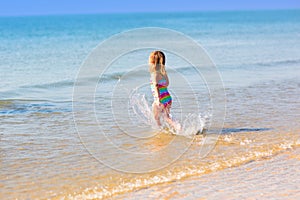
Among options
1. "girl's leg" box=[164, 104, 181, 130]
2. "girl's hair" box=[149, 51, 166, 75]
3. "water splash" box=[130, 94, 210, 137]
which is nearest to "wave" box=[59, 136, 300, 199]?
"water splash" box=[130, 94, 210, 137]

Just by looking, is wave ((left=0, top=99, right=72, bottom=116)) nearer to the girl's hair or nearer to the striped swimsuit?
the striped swimsuit

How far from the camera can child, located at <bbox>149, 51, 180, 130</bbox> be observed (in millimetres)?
8250

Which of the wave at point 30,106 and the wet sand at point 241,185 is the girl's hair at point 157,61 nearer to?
the wet sand at point 241,185

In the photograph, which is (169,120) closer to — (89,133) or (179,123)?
(179,123)

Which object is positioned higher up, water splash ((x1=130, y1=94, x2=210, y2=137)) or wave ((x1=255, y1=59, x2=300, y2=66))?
wave ((x1=255, y1=59, x2=300, y2=66))

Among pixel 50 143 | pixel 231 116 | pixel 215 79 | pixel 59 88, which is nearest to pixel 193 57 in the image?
pixel 215 79

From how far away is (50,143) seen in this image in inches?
308

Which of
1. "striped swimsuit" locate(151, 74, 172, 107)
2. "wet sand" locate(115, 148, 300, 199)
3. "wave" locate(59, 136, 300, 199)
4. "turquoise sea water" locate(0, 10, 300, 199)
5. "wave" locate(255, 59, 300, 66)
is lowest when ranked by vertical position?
"wet sand" locate(115, 148, 300, 199)

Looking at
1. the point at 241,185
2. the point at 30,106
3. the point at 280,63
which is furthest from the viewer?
the point at 280,63

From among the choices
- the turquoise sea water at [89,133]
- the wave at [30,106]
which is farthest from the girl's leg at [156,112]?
the wave at [30,106]

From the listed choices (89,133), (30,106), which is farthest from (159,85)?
(30,106)

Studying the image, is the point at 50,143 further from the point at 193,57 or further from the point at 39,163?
the point at 193,57

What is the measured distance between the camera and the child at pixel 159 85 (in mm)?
8250

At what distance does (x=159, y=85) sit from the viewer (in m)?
8.36
